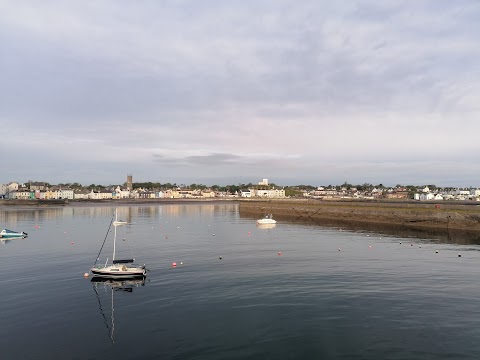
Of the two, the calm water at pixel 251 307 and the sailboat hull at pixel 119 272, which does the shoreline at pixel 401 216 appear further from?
the sailboat hull at pixel 119 272

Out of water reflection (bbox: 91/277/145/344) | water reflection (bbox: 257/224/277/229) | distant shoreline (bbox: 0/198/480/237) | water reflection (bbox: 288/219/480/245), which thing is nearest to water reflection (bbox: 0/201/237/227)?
distant shoreline (bbox: 0/198/480/237)

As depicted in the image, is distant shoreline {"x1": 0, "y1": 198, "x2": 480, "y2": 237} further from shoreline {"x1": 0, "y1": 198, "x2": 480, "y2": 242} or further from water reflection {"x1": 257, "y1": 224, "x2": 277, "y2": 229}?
water reflection {"x1": 257, "y1": 224, "x2": 277, "y2": 229}

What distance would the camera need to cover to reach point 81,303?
2427 cm

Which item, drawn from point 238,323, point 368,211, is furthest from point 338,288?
point 368,211

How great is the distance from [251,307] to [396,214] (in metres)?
61.5

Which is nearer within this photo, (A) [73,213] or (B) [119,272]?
(B) [119,272]

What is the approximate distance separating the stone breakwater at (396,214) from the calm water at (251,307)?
23.5m

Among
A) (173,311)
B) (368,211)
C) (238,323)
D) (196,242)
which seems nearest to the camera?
(238,323)

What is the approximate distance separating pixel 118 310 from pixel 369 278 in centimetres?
1932

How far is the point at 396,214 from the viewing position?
2970 inches

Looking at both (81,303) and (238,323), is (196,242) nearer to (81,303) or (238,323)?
(81,303)

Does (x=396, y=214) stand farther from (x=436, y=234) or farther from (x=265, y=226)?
(x=265, y=226)

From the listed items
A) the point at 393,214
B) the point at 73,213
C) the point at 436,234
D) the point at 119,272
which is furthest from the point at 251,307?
the point at 73,213

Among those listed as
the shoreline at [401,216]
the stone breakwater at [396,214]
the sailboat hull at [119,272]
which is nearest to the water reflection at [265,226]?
the shoreline at [401,216]
